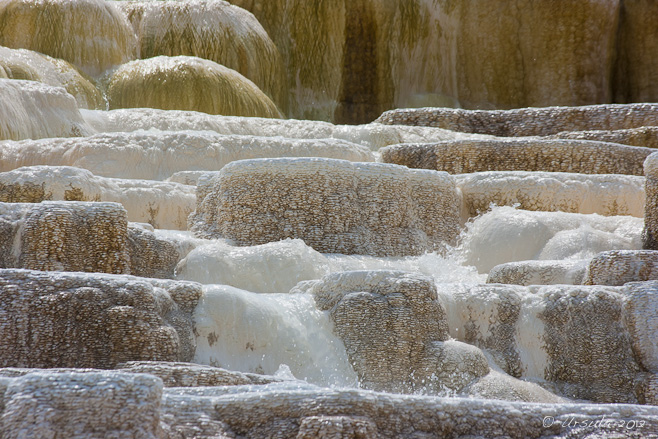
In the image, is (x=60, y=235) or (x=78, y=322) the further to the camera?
Result: (x=60, y=235)

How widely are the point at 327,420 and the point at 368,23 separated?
44.7 ft

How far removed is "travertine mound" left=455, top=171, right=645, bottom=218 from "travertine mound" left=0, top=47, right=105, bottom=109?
5.78 metres

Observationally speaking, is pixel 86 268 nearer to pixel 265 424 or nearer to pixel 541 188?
pixel 265 424

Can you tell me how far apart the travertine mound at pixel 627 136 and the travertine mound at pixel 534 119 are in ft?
3.10

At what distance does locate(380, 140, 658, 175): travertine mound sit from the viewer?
9.36m

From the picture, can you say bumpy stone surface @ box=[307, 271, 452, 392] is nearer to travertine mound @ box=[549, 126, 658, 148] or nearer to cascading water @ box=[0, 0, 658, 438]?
cascading water @ box=[0, 0, 658, 438]

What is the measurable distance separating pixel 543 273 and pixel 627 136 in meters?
4.26

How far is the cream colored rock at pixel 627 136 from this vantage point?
1019cm

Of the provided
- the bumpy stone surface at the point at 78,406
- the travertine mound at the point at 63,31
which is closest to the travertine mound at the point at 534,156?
the travertine mound at the point at 63,31

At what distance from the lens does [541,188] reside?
27.8 feet

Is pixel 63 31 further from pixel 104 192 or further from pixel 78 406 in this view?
pixel 78 406

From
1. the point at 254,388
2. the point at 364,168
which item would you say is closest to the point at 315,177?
the point at 364,168

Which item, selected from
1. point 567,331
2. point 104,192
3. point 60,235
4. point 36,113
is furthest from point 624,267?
point 36,113

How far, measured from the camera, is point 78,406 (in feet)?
10.5
